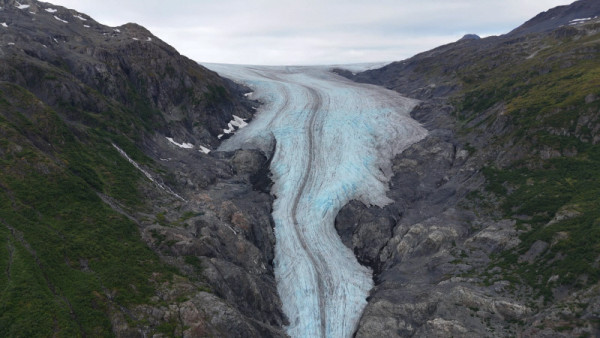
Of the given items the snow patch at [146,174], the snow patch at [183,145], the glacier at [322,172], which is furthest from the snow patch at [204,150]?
the snow patch at [146,174]

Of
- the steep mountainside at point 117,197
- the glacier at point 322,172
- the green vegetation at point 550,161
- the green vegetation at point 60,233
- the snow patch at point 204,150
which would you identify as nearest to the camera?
the green vegetation at point 60,233

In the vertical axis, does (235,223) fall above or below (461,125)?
below

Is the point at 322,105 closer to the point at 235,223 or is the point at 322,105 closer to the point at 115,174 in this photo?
the point at 235,223

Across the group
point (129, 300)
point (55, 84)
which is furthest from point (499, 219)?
point (55, 84)

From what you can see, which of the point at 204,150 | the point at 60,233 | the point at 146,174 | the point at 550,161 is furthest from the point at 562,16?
the point at 60,233

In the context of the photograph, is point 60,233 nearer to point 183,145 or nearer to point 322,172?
point 183,145

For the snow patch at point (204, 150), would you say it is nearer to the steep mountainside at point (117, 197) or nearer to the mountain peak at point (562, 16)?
the steep mountainside at point (117, 197)

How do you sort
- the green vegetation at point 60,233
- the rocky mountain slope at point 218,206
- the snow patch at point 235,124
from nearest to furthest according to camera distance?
1. the green vegetation at point 60,233
2. the rocky mountain slope at point 218,206
3. the snow patch at point 235,124
